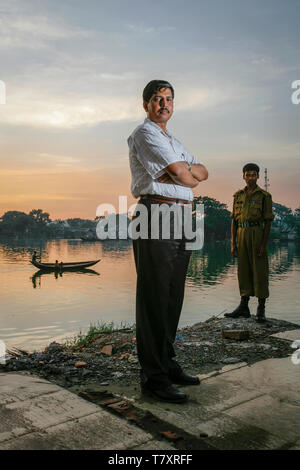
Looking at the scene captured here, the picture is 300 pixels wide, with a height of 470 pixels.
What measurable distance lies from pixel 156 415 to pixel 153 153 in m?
1.39

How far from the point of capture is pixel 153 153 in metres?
2.20

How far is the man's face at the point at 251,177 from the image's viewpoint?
488 centimetres

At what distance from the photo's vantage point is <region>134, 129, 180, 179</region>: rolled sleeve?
220cm

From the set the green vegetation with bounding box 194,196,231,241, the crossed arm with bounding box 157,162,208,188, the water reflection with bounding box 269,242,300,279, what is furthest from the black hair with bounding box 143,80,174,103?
the green vegetation with bounding box 194,196,231,241

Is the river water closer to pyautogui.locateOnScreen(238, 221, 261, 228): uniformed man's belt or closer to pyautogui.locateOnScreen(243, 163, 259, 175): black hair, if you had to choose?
pyautogui.locateOnScreen(238, 221, 261, 228): uniformed man's belt

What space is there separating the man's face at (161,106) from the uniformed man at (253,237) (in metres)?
2.73

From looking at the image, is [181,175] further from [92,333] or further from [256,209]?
[92,333]

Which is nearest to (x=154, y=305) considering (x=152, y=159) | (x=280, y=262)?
(x=152, y=159)

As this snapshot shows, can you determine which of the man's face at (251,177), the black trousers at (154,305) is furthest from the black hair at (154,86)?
the man's face at (251,177)

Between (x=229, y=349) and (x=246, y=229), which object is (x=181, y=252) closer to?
(x=229, y=349)

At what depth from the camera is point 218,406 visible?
211 cm

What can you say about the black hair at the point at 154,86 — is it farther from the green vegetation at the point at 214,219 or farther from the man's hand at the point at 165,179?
the green vegetation at the point at 214,219

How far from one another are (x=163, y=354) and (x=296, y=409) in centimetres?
77

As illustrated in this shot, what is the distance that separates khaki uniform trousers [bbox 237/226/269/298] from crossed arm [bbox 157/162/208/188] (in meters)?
2.67
